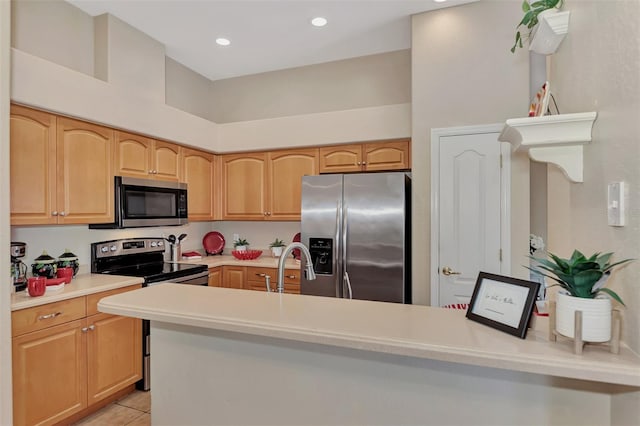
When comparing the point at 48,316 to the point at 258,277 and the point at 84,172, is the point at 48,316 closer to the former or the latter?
the point at 84,172

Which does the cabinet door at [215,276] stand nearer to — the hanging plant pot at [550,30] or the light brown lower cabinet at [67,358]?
the light brown lower cabinet at [67,358]

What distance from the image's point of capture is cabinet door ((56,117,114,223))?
2.44 metres

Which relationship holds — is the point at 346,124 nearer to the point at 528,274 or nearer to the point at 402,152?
the point at 402,152

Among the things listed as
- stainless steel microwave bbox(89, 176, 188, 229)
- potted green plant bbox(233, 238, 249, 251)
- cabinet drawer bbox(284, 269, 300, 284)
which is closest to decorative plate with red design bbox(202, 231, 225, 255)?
potted green plant bbox(233, 238, 249, 251)

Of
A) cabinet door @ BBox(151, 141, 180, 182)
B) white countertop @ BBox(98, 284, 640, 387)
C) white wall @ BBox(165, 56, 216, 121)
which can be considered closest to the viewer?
white countertop @ BBox(98, 284, 640, 387)

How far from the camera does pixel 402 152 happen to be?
3.28 m

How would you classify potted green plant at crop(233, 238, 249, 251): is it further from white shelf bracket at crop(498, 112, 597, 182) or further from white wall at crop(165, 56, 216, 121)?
white shelf bracket at crop(498, 112, 597, 182)

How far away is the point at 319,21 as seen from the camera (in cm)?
296

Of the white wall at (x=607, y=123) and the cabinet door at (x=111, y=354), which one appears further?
the cabinet door at (x=111, y=354)

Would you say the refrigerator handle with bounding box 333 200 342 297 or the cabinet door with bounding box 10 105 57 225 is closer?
the cabinet door with bounding box 10 105 57 225

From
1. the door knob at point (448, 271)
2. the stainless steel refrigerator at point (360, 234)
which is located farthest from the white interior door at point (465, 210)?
the stainless steel refrigerator at point (360, 234)

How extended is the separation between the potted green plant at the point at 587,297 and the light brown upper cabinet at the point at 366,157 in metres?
2.47

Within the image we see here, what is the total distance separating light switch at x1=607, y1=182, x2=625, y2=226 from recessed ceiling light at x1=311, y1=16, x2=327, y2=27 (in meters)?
2.59

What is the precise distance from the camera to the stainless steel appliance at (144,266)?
275 cm
